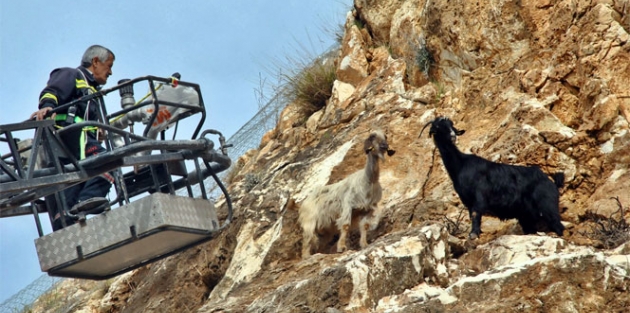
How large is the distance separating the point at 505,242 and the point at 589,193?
93.5 inches

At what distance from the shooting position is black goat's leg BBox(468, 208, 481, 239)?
1270 centimetres

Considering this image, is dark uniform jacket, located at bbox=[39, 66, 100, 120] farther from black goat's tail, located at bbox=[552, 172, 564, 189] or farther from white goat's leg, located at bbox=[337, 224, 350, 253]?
black goat's tail, located at bbox=[552, 172, 564, 189]

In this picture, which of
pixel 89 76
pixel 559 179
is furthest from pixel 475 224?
pixel 89 76

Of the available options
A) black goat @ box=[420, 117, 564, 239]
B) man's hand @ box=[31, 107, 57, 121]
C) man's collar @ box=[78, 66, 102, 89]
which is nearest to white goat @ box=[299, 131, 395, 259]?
black goat @ box=[420, 117, 564, 239]

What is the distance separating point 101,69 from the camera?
38.4 feet

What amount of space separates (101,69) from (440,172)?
186 inches

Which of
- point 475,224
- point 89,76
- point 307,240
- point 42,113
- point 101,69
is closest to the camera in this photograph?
point 42,113

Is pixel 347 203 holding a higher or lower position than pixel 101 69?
lower

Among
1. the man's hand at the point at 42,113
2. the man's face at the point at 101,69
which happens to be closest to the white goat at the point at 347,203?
the man's face at the point at 101,69

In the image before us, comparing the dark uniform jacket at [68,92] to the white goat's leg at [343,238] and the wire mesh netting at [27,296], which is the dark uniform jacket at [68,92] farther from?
the wire mesh netting at [27,296]

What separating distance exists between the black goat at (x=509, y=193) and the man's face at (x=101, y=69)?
4.17 m

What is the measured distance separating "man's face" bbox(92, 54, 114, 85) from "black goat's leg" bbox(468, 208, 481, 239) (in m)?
4.16

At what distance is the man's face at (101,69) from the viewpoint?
11648 millimetres

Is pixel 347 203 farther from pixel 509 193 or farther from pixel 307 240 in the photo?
pixel 509 193
